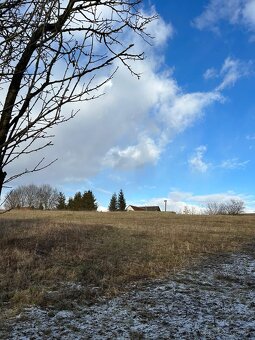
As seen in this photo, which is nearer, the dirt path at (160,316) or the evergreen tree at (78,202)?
the dirt path at (160,316)

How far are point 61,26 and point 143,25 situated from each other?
1.51 meters

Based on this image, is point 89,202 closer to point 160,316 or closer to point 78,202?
point 78,202

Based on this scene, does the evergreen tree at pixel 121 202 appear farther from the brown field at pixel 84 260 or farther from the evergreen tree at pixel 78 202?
the brown field at pixel 84 260

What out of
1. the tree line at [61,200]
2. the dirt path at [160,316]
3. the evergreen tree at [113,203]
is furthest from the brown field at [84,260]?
the evergreen tree at [113,203]

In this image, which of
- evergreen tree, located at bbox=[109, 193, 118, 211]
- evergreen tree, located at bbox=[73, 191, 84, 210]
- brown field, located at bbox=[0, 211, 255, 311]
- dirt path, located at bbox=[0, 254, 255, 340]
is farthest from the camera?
evergreen tree, located at bbox=[109, 193, 118, 211]

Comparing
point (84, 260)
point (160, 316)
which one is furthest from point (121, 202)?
point (160, 316)

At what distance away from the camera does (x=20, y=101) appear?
270 cm

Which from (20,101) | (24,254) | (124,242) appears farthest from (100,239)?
(20,101)

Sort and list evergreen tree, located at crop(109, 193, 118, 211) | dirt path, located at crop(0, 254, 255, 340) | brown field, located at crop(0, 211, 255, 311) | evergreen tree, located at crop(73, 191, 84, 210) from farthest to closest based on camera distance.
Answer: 1. evergreen tree, located at crop(109, 193, 118, 211)
2. evergreen tree, located at crop(73, 191, 84, 210)
3. brown field, located at crop(0, 211, 255, 311)
4. dirt path, located at crop(0, 254, 255, 340)

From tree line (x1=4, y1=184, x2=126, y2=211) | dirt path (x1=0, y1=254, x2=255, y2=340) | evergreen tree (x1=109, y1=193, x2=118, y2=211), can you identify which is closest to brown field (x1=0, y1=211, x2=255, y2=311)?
dirt path (x1=0, y1=254, x2=255, y2=340)

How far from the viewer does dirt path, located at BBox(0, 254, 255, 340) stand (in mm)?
6504

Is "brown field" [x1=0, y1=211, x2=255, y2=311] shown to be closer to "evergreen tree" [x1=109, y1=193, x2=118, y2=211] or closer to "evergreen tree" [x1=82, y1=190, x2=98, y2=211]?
"evergreen tree" [x1=82, y1=190, x2=98, y2=211]

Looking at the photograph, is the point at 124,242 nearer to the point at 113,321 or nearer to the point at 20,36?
the point at 113,321

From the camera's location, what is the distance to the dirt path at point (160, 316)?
6.50 m
